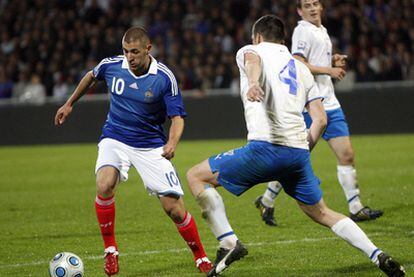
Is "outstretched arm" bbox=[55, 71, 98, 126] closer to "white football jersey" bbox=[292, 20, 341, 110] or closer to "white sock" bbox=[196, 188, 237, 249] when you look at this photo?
"white sock" bbox=[196, 188, 237, 249]

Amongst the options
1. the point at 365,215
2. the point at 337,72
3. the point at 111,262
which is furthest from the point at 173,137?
the point at 365,215

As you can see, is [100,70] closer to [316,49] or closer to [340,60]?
[340,60]

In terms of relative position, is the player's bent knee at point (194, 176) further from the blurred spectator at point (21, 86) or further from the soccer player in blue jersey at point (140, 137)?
the blurred spectator at point (21, 86)

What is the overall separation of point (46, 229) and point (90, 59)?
14.0 m

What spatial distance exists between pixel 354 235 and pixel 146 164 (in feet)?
6.23

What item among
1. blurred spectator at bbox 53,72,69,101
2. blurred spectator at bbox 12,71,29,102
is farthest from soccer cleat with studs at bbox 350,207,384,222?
blurred spectator at bbox 12,71,29,102

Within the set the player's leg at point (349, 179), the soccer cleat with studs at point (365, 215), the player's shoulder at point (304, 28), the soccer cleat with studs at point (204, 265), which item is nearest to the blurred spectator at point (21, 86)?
the player's shoulder at point (304, 28)

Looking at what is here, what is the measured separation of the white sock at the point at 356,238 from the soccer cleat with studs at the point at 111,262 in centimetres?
183

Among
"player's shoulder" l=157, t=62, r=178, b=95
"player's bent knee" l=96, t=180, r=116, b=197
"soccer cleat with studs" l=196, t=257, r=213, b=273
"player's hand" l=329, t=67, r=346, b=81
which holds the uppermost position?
"player's shoulder" l=157, t=62, r=178, b=95

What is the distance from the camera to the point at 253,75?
6254 millimetres

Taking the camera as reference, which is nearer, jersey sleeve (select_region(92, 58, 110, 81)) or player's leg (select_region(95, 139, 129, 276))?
player's leg (select_region(95, 139, 129, 276))

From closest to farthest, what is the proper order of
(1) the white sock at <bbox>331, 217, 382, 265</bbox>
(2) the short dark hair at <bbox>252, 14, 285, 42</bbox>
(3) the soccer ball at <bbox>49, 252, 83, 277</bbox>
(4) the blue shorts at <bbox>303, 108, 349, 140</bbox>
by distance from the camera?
(1) the white sock at <bbox>331, 217, 382, 265</bbox>, (2) the short dark hair at <bbox>252, 14, 285, 42</bbox>, (3) the soccer ball at <bbox>49, 252, 83, 277</bbox>, (4) the blue shorts at <bbox>303, 108, 349, 140</bbox>

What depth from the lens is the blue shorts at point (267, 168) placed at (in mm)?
6512

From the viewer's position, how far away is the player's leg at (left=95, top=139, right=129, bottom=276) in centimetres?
732
